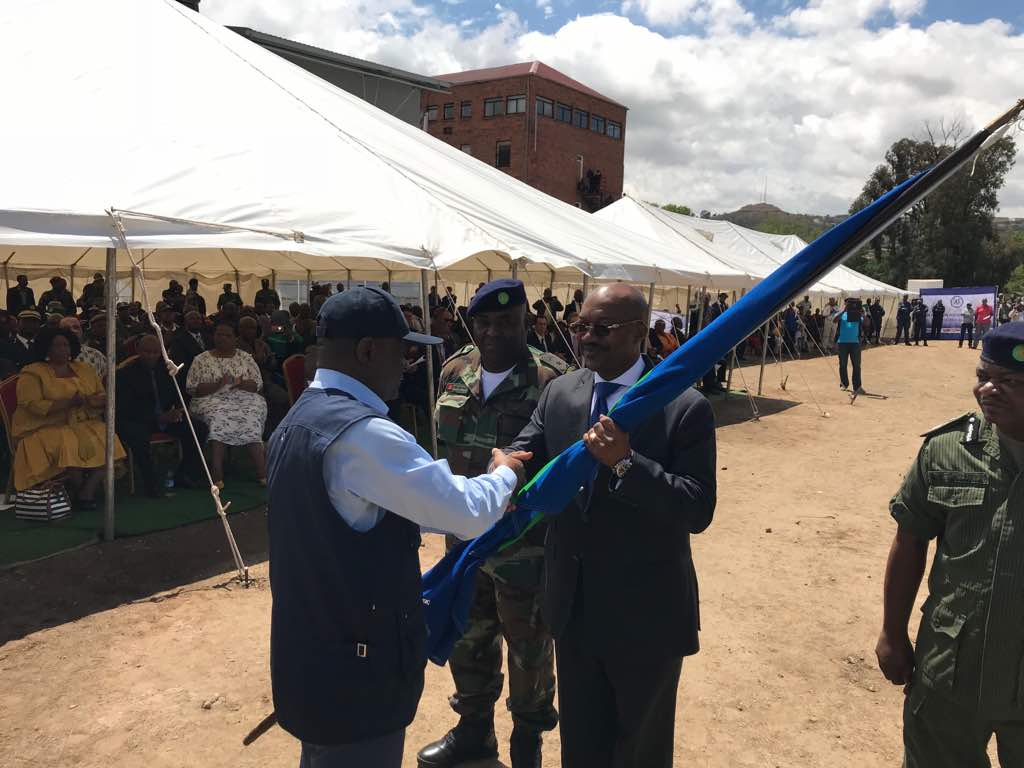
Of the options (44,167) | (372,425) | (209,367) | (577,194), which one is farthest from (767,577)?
(577,194)

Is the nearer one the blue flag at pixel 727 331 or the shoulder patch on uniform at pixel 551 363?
the blue flag at pixel 727 331

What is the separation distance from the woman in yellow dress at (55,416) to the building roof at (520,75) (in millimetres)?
44598

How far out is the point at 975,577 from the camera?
6.40 ft

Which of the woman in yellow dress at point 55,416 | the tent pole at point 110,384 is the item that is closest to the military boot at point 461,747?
the tent pole at point 110,384

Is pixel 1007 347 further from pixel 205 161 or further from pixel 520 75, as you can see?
pixel 520 75

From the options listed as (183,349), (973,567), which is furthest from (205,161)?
(973,567)

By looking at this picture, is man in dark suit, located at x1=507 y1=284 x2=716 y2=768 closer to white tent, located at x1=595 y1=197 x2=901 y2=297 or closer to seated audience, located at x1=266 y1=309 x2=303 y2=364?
seated audience, located at x1=266 y1=309 x2=303 y2=364

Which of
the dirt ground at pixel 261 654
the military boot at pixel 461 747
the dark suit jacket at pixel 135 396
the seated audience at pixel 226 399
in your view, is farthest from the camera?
the seated audience at pixel 226 399

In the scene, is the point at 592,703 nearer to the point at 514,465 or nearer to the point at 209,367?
the point at 514,465

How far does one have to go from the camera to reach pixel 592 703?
2281 mm

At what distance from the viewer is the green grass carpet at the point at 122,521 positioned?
5.32 m

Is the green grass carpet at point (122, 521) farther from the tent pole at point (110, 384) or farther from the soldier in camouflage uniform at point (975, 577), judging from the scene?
the soldier in camouflage uniform at point (975, 577)

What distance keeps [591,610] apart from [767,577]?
3512mm

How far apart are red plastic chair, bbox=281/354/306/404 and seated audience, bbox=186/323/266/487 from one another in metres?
0.52
